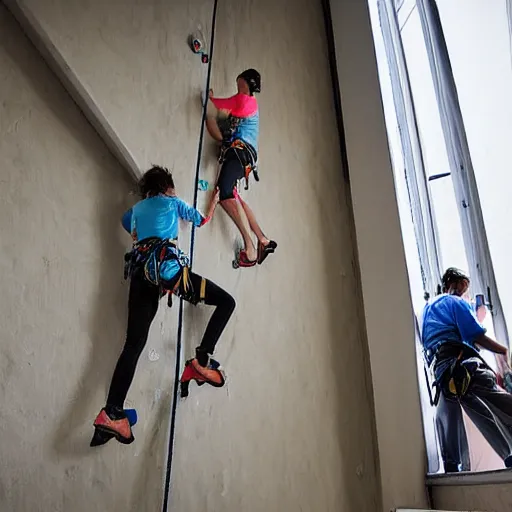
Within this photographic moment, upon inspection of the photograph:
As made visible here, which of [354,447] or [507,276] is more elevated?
[507,276]

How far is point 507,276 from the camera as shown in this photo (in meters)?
2.12

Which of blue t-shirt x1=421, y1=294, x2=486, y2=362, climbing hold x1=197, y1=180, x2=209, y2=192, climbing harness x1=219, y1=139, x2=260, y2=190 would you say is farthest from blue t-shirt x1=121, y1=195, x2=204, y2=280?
blue t-shirt x1=421, y1=294, x2=486, y2=362

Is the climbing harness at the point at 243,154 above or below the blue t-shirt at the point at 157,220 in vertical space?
above

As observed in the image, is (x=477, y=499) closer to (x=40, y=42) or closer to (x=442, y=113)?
(x=442, y=113)

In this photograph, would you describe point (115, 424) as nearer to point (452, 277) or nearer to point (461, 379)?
point (461, 379)

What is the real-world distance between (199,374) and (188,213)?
0.46 meters

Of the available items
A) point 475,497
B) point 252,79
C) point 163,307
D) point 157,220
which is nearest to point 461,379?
point 475,497

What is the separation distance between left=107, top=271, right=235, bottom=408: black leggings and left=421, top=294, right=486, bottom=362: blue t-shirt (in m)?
0.76

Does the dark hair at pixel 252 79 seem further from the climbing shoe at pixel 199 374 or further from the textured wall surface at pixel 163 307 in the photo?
the climbing shoe at pixel 199 374

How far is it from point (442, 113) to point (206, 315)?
1.27m

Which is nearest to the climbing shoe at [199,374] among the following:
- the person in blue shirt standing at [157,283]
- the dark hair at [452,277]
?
the person in blue shirt standing at [157,283]

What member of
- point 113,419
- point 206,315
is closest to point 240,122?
point 206,315

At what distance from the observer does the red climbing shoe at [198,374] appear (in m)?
1.66

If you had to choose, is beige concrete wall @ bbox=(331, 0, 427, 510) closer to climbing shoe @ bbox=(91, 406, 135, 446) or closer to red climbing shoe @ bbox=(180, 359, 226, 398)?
red climbing shoe @ bbox=(180, 359, 226, 398)
